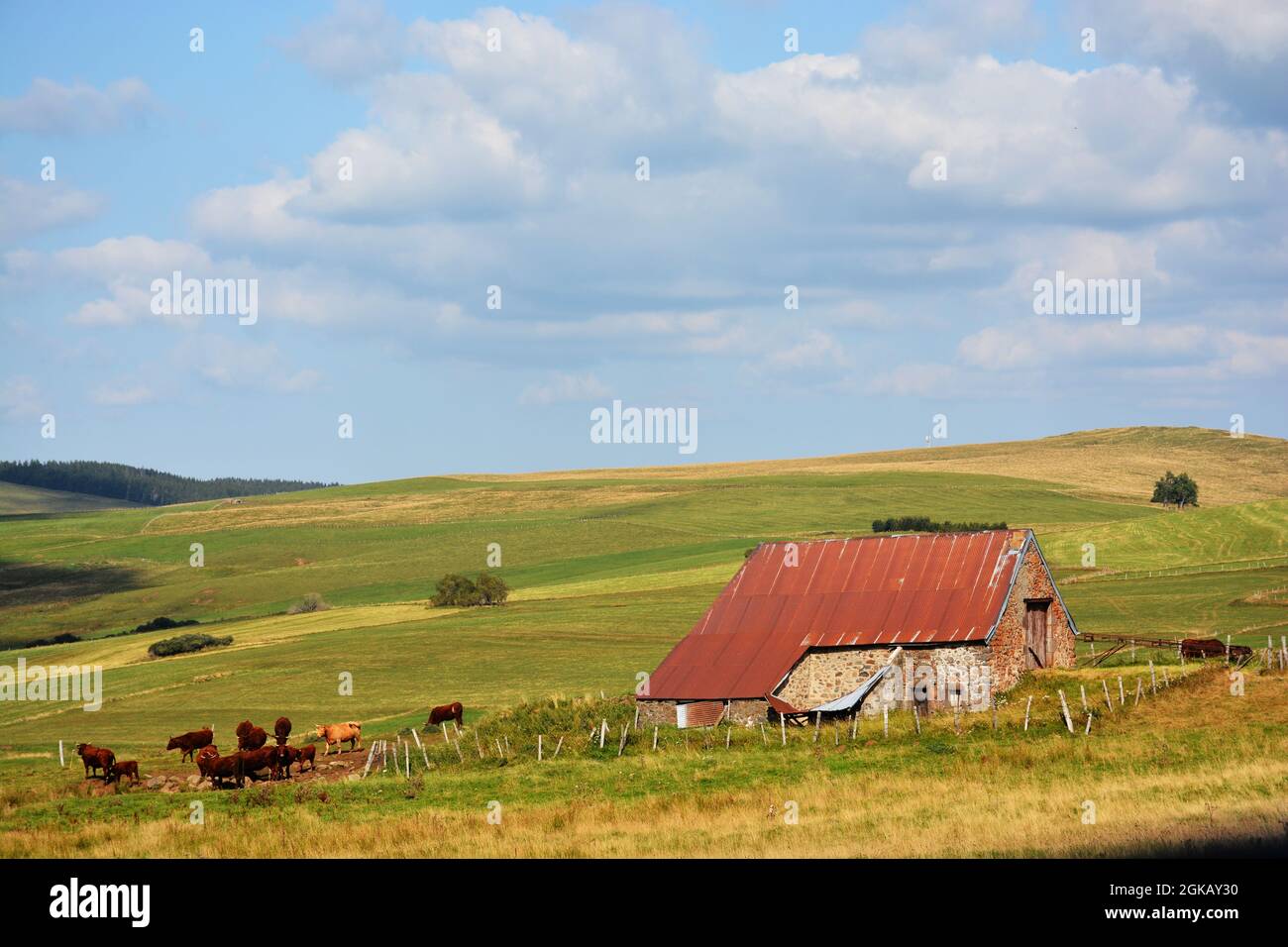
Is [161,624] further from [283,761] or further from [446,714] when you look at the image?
[283,761]

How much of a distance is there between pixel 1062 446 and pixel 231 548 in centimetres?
9835

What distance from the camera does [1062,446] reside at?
6727 inches

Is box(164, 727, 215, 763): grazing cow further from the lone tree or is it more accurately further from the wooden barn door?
the lone tree

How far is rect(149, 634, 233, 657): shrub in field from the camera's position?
7669 cm

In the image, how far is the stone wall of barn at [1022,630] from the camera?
4419cm

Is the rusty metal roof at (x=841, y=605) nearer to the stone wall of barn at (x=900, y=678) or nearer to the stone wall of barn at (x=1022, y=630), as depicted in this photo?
the stone wall of barn at (x=900, y=678)

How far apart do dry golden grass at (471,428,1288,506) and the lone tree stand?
1685mm

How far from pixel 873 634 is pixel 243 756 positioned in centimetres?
1949

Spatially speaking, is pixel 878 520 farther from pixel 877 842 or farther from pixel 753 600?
pixel 877 842

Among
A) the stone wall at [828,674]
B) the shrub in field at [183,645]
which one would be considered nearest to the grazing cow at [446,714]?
the stone wall at [828,674]

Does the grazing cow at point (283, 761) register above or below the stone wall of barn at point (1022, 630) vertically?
below

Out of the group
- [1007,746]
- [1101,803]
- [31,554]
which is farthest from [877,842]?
[31,554]

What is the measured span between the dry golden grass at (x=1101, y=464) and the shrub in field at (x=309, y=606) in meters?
73.1
